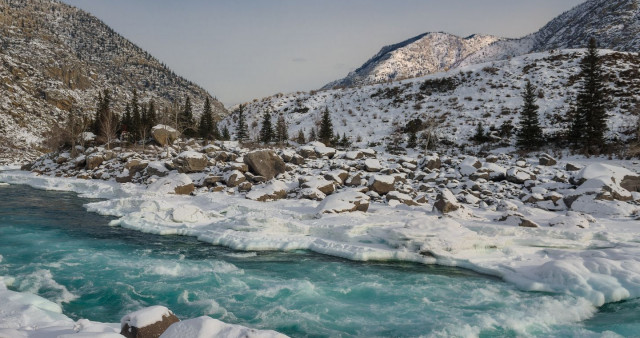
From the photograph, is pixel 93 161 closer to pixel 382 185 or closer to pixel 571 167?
pixel 382 185

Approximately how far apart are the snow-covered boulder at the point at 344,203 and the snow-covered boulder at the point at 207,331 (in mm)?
11620

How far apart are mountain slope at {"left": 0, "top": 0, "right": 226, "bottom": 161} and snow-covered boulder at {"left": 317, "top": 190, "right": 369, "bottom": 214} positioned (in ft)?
253

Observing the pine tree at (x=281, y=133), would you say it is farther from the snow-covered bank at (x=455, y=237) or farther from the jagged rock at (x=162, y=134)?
the snow-covered bank at (x=455, y=237)

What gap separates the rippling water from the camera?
7277 millimetres

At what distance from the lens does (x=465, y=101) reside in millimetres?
47812

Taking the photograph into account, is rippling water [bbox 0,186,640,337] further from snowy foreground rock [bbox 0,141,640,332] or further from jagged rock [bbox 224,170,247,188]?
jagged rock [bbox 224,170,247,188]

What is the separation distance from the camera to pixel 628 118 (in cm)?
3453

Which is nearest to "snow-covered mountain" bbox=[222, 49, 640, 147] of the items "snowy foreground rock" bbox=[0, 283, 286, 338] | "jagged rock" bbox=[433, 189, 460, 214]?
"jagged rock" bbox=[433, 189, 460, 214]

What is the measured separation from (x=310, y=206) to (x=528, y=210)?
10.5 m

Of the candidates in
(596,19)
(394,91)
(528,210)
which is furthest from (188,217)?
(596,19)

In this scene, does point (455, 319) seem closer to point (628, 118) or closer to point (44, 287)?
point (44, 287)

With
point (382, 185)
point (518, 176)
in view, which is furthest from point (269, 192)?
point (518, 176)

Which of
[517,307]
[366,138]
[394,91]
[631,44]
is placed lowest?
[517,307]

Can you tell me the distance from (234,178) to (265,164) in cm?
252
